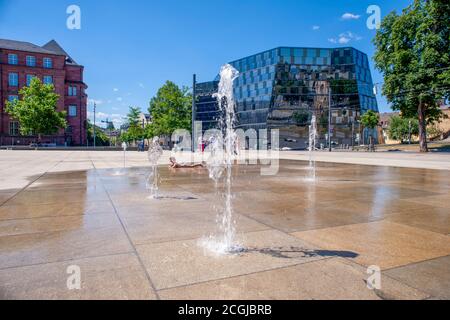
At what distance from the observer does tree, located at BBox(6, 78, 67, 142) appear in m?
44.8

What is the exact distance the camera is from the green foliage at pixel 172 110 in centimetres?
4962

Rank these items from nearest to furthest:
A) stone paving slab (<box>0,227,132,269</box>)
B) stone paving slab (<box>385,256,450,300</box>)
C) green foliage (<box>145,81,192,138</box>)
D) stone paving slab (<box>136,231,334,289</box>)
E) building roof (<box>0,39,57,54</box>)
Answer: stone paving slab (<box>385,256,450,300</box>), stone paving slab (<box>136,231,334,289</box>), stone paving slab (<box>0,227,132,269</box>), green foliage (<box>145,81,192,138</box>), building roof (<box>0,39,57,54</box>)

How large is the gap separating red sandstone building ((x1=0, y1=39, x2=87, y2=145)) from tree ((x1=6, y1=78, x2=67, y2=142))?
7.64 metres

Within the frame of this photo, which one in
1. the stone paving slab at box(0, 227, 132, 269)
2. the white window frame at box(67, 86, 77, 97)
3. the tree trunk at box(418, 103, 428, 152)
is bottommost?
the stone paving slab at box(0, 227, 132, 269)

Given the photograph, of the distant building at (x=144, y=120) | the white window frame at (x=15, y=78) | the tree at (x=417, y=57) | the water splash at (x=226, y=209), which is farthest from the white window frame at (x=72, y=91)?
the water splash at (x=226, y=209)

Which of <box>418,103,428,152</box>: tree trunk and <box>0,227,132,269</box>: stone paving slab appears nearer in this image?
<box>0,227,132,269</box>: stone paving slab

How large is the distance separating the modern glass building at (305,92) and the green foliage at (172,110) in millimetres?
21349

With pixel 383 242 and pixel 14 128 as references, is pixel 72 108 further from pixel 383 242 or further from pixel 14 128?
pixel 383 242

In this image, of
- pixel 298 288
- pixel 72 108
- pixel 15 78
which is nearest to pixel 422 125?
pixel 298 288

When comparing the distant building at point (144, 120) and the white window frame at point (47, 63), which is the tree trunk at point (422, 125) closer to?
the distant building at point (144, 120)

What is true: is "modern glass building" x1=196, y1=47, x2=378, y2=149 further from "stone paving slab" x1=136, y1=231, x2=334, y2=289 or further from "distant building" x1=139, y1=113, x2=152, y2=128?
"stone paving slab" x1=136, y1=231, x2=334, y2=289

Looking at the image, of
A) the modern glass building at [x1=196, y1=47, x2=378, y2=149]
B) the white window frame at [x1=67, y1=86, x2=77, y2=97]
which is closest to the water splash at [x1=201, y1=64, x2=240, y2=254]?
the modern glass building at [x1=196, y1=47, x2=378, y2=149]

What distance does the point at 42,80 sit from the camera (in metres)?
56.8
